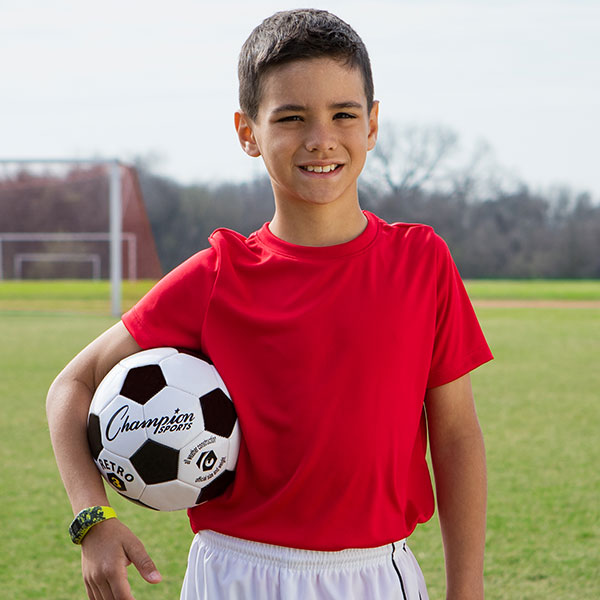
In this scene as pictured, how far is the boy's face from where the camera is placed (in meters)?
1.29

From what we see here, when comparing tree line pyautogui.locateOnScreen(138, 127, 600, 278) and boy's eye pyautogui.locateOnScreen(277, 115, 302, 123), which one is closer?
boy's eye pyautogui.locateOnScreen(277, 115, 302, 123)

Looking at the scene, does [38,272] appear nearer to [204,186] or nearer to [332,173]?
[204,186]

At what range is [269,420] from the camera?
1272mm

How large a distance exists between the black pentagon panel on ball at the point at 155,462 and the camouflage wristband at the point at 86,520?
0.45 feet

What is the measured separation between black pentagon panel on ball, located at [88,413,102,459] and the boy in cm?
2

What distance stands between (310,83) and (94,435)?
65 centimetres

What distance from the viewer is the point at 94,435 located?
130 cm

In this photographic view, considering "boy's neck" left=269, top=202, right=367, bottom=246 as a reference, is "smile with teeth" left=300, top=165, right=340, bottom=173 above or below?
above

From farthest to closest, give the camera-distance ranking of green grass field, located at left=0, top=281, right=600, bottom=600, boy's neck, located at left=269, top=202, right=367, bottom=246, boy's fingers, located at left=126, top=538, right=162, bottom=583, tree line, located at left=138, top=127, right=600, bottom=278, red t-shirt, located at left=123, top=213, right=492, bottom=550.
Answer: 1. tree line, located at left=138, top=127, right=600, bottom=278
2. green grass field, located at left=0, top=281, right=600, bottom=600
3. boy's neck, located at left=269, top=202, right=367, bottom=246
4. red t-shirt, located at left=123, top=213, right=492, bottom=550
5. boy's fingers, located at left=126, top=538, right=162, bottom=583

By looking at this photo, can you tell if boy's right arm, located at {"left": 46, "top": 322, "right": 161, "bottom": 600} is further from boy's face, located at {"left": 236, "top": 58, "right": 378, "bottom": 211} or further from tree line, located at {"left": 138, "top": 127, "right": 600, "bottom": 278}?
tree line, located at {"left": 138, "top": 127, "right": 600, "bottom": 278}

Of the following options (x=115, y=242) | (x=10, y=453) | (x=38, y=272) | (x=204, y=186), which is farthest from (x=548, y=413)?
(x=204, y=186)

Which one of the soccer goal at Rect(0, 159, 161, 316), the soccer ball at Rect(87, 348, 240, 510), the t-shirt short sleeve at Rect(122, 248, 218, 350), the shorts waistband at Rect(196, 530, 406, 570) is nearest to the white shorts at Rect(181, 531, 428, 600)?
the shorts waistband at Rect(196, 530, 406, 570)

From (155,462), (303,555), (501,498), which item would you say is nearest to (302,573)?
(303,555)

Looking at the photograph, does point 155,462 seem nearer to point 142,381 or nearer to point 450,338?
point 142,381
